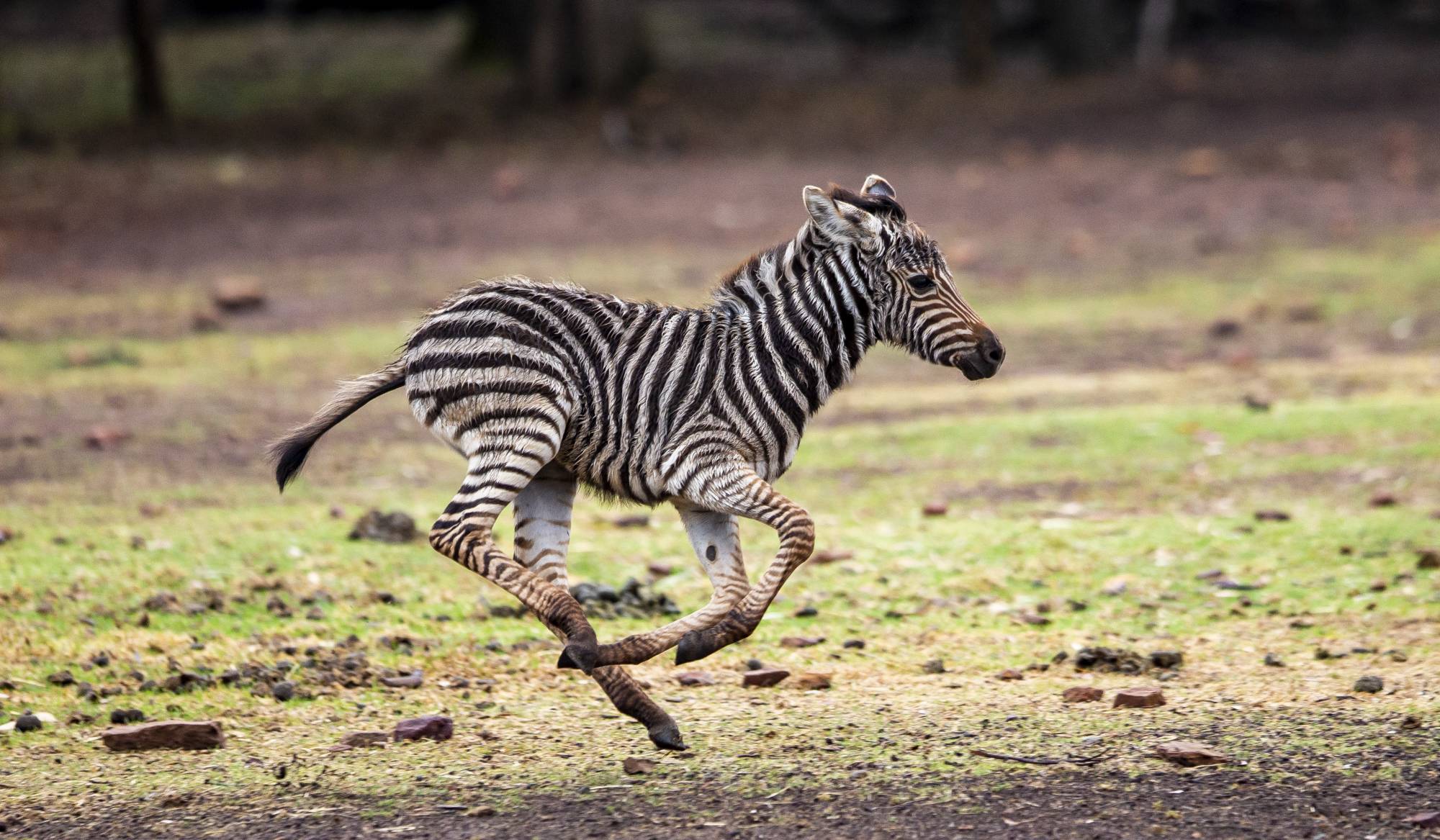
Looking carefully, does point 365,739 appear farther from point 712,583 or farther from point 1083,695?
point 1083,695

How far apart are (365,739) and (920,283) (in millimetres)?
2626

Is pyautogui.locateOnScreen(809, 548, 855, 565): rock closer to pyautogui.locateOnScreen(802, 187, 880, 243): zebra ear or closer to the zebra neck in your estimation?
the zebra neck

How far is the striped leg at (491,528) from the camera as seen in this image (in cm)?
576

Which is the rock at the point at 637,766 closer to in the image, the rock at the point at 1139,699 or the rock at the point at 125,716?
the rock at the point at 1139,699

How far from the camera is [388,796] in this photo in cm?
527

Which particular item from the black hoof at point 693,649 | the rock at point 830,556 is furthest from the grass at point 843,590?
the black hoof at point 693,649

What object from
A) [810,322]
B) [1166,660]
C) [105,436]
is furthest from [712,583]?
[105,436]

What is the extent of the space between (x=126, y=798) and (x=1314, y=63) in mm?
25099

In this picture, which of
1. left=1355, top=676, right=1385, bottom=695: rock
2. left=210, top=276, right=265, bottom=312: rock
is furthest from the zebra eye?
left=210, top=276, right=265, bottom=312: rock

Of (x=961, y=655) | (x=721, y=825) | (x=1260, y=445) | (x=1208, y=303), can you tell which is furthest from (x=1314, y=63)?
(x=721, y=825)

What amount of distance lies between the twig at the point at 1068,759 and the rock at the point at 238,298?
37.2 ft

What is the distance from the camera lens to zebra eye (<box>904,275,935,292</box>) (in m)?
6.11

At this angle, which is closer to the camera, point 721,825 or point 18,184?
point 721,825

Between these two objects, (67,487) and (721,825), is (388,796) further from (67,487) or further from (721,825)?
(67,487)
